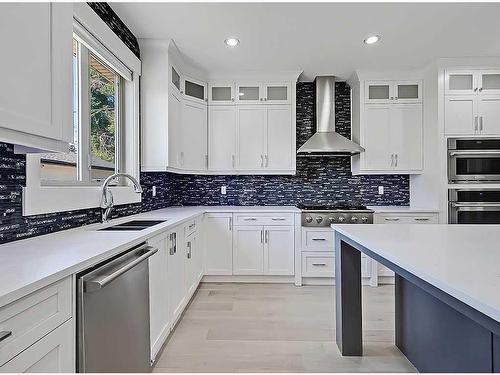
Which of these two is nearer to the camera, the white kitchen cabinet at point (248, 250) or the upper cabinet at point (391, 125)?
the white kitchen cabinet at point (248, 250)

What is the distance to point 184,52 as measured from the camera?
3662mm

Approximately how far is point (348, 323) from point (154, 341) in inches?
50.8

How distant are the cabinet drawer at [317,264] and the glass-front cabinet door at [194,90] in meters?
2.31

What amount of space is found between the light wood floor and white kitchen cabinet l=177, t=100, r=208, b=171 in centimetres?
152

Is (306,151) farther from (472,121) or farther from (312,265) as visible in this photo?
(472,121)

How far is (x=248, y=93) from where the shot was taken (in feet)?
14.3

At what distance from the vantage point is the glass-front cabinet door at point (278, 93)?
4.34 metres

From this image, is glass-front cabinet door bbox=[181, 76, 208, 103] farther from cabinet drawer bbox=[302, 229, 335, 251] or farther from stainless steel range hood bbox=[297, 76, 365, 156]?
cabinet drawer bbox=[302, 229, 335, 251]

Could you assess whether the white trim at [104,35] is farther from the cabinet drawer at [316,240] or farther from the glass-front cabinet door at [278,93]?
the cabinet drawer at [316,240]

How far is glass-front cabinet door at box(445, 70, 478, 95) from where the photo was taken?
391cm

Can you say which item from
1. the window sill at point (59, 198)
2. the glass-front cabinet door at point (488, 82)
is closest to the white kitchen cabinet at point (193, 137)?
the window sill at point (59, 198)

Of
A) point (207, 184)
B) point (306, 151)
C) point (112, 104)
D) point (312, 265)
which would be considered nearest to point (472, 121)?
point (306, 151)

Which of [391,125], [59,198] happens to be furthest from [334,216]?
[59,198]

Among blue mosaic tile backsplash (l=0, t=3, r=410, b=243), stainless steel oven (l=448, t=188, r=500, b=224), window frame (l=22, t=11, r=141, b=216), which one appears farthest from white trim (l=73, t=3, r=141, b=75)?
stainless steel oven (l=448, t=188, r=500, b=224)
